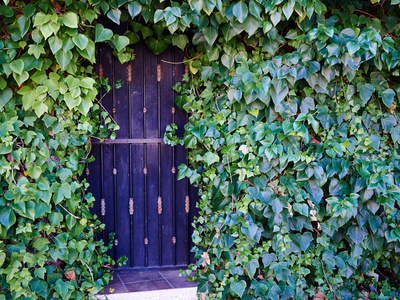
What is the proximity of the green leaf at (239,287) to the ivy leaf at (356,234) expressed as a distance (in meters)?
0.86

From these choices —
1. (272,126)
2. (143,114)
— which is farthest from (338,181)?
(143,114)

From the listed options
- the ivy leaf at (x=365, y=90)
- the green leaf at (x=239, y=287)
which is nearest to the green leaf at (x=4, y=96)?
the green leaf at (x=239, y=287)

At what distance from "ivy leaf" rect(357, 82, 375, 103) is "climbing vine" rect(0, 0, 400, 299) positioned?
10 millimetres

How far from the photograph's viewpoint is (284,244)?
8.12ft

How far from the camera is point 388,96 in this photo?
2.54 metres

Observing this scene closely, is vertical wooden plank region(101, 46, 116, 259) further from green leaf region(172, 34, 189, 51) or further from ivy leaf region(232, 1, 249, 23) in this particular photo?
ivy leaf region(232, 1, 249, 23)

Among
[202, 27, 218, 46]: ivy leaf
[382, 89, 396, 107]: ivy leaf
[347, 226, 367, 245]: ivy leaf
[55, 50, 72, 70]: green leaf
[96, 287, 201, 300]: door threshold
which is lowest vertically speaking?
[96, 287, 201, 300]: door threshold

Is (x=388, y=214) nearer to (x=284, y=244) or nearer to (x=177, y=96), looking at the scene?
(x=284, y=244)

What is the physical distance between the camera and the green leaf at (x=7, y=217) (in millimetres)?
2238

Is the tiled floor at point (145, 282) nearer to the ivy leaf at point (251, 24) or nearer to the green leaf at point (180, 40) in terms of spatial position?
the green leaf at point (180, 40)

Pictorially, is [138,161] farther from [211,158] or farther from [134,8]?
[134,8]

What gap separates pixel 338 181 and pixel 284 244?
0.60m

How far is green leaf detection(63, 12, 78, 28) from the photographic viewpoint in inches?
86.0

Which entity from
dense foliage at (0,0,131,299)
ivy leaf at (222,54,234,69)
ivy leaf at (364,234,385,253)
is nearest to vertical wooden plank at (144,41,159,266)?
dense foliage at (0,0,131,299)
